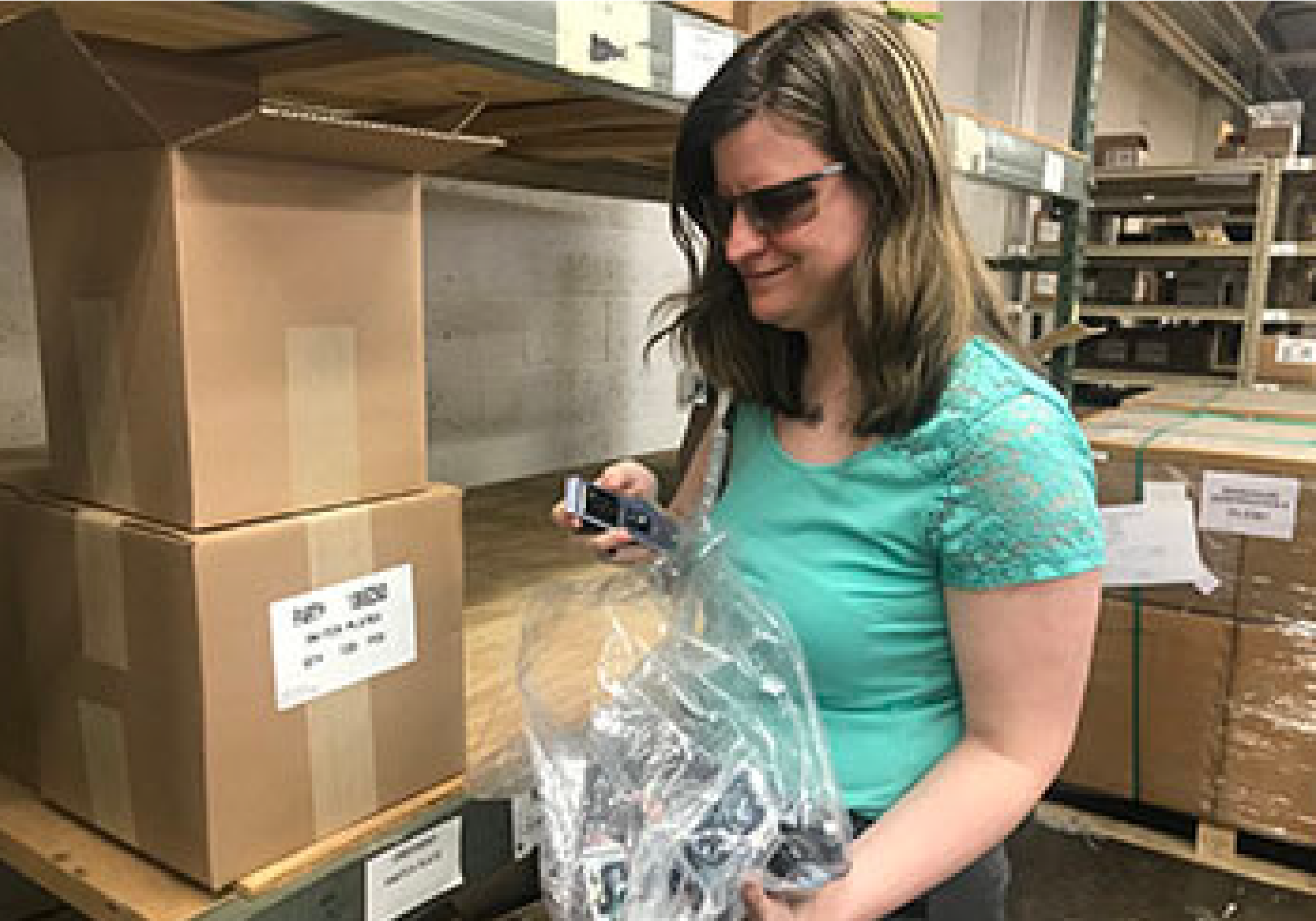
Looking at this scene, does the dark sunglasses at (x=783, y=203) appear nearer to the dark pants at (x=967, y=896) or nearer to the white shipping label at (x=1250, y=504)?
the dark pants at (x=967, y=896)

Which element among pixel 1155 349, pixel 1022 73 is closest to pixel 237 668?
pixel 1155 349

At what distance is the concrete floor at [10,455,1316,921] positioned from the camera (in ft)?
4.45

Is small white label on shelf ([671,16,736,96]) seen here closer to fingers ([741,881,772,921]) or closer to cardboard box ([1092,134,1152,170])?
fingers ([741,881,772,921])

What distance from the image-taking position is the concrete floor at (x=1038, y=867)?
136 cm

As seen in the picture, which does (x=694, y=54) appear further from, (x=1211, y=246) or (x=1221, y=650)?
(x=1211, y=246)

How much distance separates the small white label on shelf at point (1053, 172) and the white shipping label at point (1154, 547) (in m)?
0.64

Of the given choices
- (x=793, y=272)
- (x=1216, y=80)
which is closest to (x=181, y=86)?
(x=793, y=272)

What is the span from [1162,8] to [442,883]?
677 centimetres

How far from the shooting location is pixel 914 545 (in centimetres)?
86

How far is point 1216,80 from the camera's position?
813 centimetres

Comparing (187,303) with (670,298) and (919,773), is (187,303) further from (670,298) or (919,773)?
(919,773)

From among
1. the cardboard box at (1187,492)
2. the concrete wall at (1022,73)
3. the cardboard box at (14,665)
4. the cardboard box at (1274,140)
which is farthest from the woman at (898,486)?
the cardboard box at (1274,140)

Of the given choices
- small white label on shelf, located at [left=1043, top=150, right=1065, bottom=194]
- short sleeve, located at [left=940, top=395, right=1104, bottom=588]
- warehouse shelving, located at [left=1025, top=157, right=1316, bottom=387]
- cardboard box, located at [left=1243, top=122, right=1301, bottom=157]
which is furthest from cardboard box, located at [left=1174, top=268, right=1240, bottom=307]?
short sleeve, located at [left=940, top=395, right=1104, bottom=588]

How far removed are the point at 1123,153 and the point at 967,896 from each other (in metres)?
4.35
